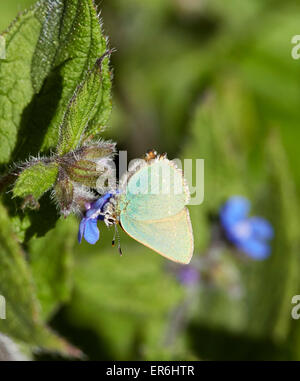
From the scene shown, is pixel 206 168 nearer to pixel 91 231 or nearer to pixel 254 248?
pixel 254 248

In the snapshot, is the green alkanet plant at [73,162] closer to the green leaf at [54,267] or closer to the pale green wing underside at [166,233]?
the pale green wing underside at [166,233]

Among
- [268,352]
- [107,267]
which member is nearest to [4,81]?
[107,267]

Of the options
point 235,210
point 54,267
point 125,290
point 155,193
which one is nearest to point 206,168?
point 235,210

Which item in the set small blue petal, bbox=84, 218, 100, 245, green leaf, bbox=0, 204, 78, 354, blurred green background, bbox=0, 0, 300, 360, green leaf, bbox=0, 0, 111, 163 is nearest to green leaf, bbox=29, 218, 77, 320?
blurred green background, bbox=0, 0, 300, 360

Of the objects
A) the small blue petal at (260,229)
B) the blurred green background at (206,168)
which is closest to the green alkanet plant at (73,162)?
the blurred green background at (206,168)

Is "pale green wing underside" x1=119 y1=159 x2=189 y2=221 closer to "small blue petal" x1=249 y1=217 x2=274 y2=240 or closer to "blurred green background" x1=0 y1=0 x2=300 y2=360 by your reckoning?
"blurred green background" x1=0 y1=0 x2=300 y2=360

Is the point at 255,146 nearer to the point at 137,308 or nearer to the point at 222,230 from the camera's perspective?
the point at 222,230
